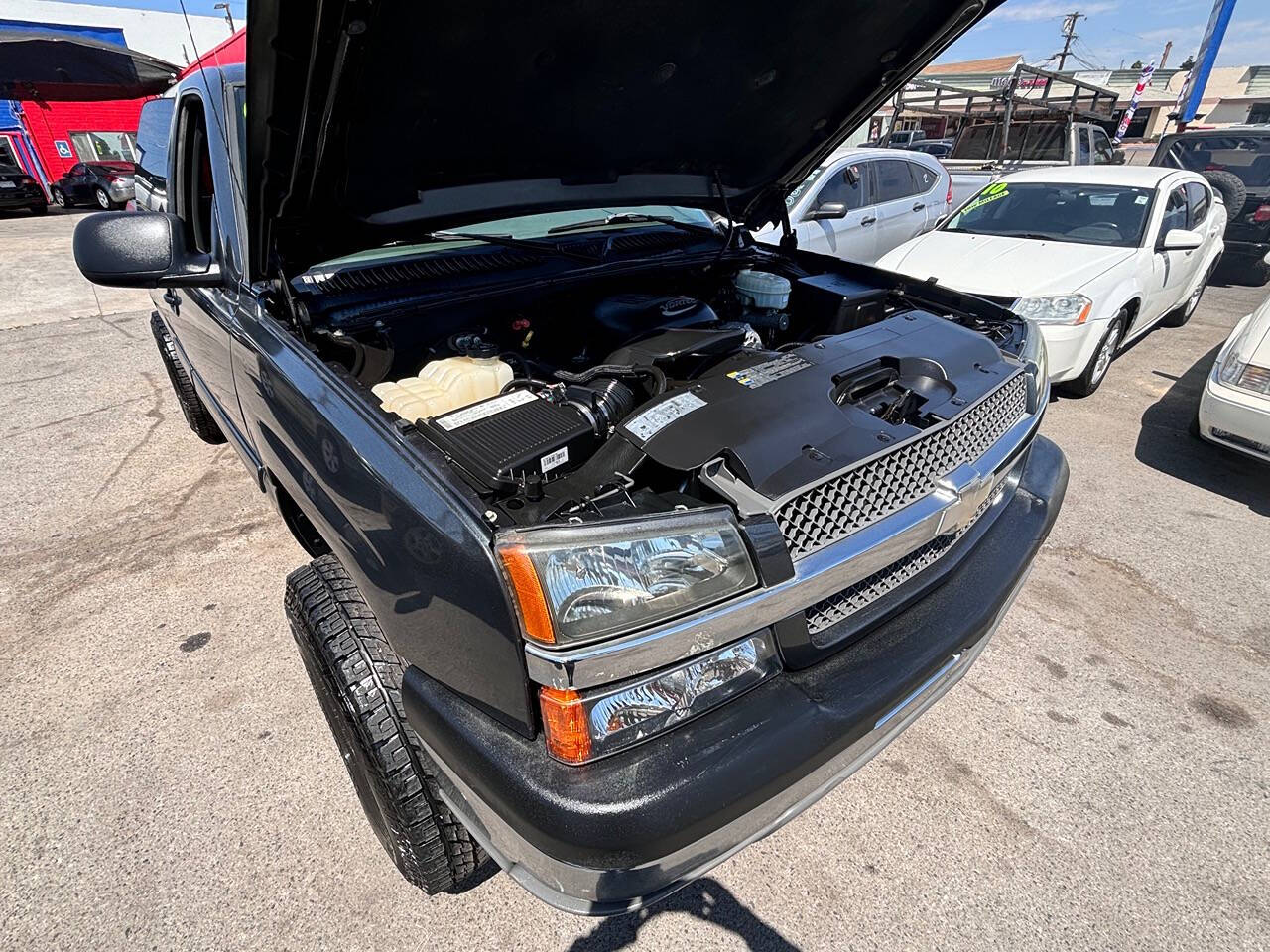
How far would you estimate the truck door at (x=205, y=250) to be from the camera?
2.11 m

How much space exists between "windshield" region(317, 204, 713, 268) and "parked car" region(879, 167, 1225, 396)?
259cm

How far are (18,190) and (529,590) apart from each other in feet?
69.5

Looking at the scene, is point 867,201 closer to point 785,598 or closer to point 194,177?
point 194,177

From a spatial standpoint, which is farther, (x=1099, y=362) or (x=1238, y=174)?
(x=1238, y=174)

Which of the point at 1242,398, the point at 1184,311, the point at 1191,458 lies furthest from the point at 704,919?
the point at 1184,311

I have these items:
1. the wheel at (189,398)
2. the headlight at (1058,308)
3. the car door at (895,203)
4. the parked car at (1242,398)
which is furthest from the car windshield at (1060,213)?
the wheel at (189,398)

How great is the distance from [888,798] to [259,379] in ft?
7.37

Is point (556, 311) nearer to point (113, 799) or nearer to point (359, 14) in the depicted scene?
point (359, 14)

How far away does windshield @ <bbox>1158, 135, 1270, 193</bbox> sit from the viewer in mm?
8616

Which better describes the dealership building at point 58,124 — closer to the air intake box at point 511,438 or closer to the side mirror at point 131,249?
the side mirror at point 131,249

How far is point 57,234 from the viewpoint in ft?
41.4

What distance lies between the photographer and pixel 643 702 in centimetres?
117

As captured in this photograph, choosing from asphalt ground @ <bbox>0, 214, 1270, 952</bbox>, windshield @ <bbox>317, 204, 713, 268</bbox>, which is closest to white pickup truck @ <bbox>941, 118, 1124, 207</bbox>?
windshield @ <bbox>317, 204, 713, 268</bbox>

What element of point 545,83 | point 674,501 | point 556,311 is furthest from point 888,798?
point 545,83
